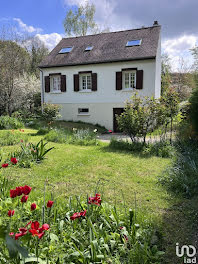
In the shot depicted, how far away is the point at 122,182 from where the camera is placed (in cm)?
440

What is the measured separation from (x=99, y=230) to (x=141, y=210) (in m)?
1.03

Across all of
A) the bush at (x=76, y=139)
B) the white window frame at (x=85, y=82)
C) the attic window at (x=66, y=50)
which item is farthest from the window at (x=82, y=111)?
the bush at (x=76, y=139)

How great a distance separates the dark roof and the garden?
754cm

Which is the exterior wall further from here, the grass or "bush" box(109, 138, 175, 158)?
the grass

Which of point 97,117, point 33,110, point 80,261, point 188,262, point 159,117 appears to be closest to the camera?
point 80,261

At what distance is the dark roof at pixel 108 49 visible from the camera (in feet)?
46.3

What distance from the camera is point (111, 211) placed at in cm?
266

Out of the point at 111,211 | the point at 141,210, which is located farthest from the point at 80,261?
the point at 141,210

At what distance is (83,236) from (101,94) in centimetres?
1351

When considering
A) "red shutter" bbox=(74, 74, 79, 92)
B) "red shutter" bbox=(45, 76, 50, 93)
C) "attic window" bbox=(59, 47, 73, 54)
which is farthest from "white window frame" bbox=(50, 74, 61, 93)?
"attic window" bbox=(59, 47, 73, 54)

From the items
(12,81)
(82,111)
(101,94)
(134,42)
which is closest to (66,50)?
(12,81)

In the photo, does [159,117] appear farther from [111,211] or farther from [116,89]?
[116,89]

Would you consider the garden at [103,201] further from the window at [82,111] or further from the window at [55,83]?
the window at [55,83]

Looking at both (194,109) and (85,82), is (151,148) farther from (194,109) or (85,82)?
(85,82)
